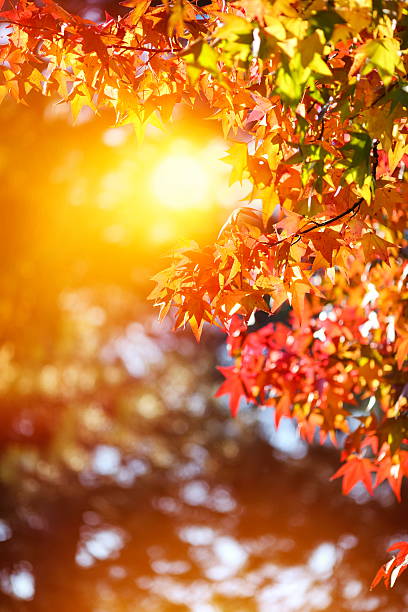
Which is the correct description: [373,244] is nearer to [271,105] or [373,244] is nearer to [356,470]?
[271,105]

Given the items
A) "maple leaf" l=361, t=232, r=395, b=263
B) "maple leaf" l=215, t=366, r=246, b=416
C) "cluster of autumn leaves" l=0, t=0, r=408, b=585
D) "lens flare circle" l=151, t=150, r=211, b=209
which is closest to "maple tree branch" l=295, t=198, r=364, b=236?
"cluster of autumn leaves" l=0, t=0, r=408, b=585

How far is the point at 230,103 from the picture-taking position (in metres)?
1.88

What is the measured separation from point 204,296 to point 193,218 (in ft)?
21.1

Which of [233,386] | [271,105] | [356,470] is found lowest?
[356,470]

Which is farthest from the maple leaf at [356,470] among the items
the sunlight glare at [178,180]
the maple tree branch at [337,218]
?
the sunlight glare at [178,180]

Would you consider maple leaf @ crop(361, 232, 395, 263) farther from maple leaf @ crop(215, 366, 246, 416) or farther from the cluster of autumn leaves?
maple leaf @ crop(215, 366, 246, 416)

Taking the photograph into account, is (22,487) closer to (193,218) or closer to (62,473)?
(62,473)

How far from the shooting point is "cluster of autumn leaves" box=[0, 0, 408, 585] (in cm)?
134

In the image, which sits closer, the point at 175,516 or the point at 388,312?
the point at 388,312

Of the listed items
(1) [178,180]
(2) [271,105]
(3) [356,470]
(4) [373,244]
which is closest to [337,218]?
(4) [373,244]

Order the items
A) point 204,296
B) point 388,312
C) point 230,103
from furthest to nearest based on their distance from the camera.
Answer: point 388,312, point 204,296, point 230,103

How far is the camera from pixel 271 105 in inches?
69.4

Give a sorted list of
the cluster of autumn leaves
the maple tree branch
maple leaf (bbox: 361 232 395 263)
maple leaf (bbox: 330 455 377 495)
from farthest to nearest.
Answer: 1. maple leaf (bbox: 330 455 377 495)
2. maple leaf (bbox: 361 232 395 263)
3. the maple tree branch
4. the cluster of autumn leaves

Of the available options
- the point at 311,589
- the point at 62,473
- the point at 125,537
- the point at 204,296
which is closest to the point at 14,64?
the point at 204,296
